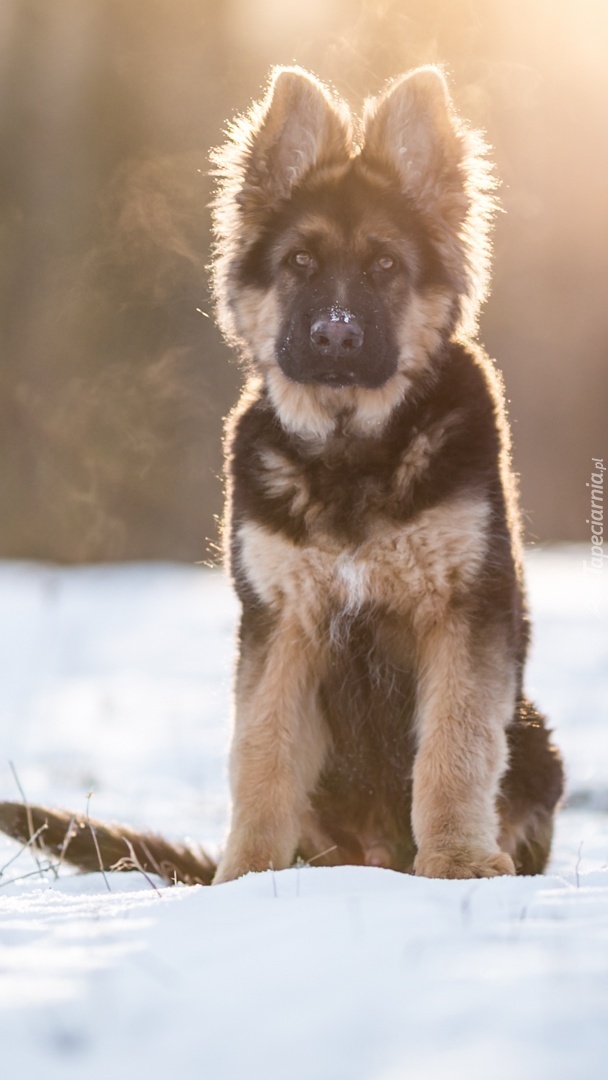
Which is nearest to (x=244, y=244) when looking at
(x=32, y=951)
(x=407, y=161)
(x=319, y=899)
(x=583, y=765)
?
(x=407, y=161)

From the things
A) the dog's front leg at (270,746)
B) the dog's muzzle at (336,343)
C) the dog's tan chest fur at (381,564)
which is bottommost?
the dog's front leg at (270,746)

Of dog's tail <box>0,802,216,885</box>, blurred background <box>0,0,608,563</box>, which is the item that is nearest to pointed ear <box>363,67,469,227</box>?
dog's tail <box>0,802,216,885</box>

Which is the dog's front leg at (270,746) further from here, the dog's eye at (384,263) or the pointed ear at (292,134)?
the pointed ear at (292,134)

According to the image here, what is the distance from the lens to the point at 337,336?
3.76m

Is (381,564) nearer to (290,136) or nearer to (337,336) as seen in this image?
(337,336)

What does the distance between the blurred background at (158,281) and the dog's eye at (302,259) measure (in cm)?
756

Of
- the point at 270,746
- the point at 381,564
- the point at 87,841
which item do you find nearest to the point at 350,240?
the point at 381,564

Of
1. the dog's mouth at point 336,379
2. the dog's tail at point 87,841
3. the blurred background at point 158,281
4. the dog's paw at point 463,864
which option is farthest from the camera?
the blurred background at point 158,281

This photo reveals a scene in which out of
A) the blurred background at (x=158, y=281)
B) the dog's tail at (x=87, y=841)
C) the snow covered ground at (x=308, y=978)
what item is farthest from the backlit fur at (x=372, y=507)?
the blurred background at (x=158, y=281)

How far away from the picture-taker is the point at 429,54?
6.75 metres

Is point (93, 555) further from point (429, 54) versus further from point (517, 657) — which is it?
point (517, 657)

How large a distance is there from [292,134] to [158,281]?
8604 mm

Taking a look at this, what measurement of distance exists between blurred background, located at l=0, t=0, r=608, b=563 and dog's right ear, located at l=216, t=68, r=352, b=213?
728 cm

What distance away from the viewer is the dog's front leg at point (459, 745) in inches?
141
